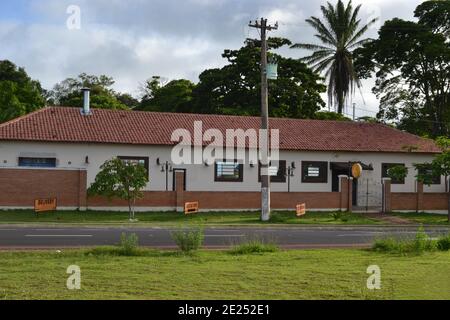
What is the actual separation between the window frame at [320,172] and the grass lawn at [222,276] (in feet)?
80.1

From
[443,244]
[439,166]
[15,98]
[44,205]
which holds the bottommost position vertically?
[443,244]

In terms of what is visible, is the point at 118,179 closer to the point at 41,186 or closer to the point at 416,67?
the point at 41,186

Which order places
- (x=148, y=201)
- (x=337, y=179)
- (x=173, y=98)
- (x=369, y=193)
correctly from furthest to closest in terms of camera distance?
(x=173, y=98) → (x=337, y=179) → (x=369, y=193) → (x=148, y=201)

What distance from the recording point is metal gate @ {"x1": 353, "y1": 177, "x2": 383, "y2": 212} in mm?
38375

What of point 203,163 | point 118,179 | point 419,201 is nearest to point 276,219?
point 118,179

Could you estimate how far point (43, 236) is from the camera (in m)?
18.6

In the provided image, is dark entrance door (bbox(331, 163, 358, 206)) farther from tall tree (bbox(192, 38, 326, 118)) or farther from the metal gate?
tall tree (bbox(192, 38, 326, 118))

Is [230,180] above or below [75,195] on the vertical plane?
above

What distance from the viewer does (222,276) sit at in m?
10.5

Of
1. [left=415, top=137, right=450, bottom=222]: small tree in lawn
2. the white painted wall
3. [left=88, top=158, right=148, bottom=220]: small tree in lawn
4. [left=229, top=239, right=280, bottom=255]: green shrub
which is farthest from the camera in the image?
the white painted wall

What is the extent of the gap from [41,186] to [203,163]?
9322 mm

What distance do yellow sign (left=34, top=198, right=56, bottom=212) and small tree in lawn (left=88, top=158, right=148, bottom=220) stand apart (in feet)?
7.71

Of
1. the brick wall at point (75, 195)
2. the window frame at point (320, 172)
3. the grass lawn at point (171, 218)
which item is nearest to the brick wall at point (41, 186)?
the brick wall at point (75, 195)

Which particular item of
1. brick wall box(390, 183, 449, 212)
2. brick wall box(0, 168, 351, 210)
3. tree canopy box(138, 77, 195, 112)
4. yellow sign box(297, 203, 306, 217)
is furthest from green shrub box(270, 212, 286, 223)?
tree canopy box(138, 77, 195, 112)
